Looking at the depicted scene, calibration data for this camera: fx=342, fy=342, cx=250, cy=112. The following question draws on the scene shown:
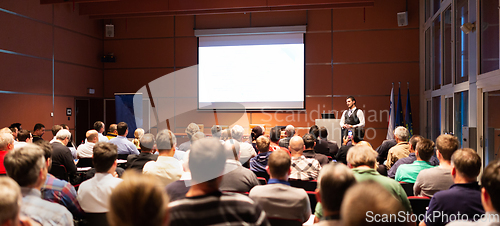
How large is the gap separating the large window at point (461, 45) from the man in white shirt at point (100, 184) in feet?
17.4

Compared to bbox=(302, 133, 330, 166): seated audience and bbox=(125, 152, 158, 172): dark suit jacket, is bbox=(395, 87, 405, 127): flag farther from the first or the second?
bbox=(125, 152, 158, 172): dark suit jacket

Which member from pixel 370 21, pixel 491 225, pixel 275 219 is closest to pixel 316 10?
pixel 370 21

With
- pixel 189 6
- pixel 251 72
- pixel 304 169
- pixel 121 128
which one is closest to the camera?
pixel 304 169

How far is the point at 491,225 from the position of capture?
133 cm

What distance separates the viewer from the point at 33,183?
1816 millimetres

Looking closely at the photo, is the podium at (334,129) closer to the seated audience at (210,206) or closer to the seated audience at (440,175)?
the seated audience at (440,175)

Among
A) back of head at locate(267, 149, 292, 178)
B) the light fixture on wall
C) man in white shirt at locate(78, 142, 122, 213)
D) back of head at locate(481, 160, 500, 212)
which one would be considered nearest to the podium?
the light fixture on wall

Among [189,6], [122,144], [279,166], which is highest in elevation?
[189,6]

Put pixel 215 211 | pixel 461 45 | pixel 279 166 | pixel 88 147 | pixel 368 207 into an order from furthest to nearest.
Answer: pixel 461 45 → pixel 88 147 → pixel 279 166 → pixel 215 211 → pixel 368 207

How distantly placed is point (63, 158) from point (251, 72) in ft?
18.9

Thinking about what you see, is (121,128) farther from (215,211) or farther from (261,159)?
(215,211)

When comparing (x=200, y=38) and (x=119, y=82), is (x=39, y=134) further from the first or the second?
(x=200, y=38)

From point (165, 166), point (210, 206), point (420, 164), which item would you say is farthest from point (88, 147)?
point (420, 164)

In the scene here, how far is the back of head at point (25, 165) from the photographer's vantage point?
1801 mm
